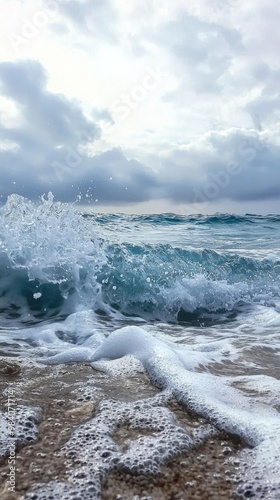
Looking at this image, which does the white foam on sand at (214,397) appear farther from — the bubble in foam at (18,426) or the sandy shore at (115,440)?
the bubble in foam at (18,426)

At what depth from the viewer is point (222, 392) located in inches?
96.0

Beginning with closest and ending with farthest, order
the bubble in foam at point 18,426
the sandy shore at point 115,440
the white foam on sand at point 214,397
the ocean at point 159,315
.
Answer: the sandy shore at point 115,440 → the white foam on sand at point 214,397 → the bubble in foam at point 18,426 → the ocean at point 159,315

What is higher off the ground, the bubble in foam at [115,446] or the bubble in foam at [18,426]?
the bubble in foam at [18,426]

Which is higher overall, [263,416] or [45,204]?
[45,204]

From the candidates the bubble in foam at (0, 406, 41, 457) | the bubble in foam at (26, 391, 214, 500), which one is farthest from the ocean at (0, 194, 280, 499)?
the bubble in foam at (0, 406, 41, 457)

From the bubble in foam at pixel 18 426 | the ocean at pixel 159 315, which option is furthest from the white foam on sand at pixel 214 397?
the bubble in foam at pixel 18 426

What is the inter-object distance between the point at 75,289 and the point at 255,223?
14.8 metres

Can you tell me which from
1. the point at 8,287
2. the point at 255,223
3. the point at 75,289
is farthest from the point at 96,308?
the point at 255,223

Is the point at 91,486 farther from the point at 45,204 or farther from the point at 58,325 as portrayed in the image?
the point at 45,204

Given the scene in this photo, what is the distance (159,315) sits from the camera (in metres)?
5.69

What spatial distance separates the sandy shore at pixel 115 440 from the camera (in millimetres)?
1455
